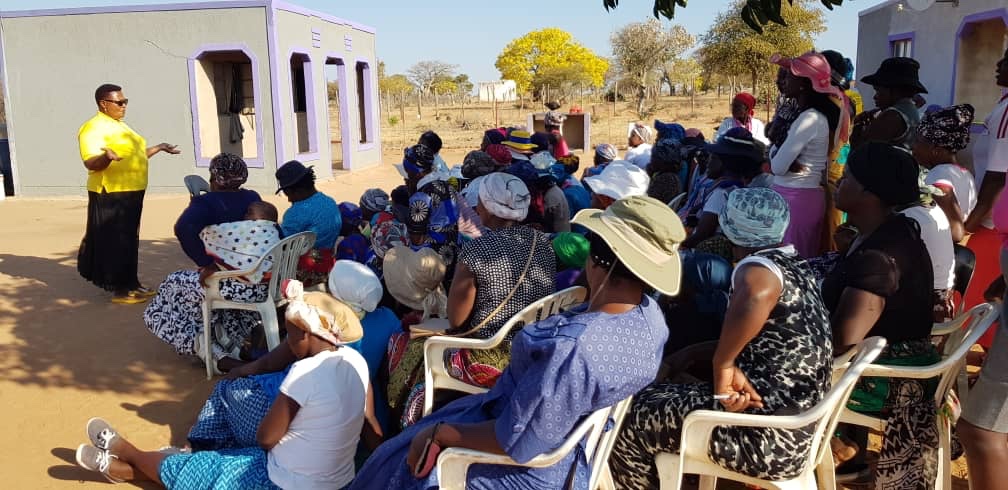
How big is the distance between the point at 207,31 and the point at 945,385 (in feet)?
41.0

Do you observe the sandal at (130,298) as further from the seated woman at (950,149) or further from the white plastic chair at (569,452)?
the seated woman at (950,149)

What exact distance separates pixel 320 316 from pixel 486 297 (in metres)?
0.72

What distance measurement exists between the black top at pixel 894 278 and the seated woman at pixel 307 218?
3.03 m

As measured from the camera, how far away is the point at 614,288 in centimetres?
215

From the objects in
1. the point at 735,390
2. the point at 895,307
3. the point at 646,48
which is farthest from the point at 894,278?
the point at 646,48

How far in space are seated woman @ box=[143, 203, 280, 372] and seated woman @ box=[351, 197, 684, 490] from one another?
2.45 m

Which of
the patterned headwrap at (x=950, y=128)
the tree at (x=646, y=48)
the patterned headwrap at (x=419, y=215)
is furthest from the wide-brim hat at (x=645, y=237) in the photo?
the tree at (x=646, y=48)

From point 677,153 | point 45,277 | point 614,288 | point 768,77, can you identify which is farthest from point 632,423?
point 768,77

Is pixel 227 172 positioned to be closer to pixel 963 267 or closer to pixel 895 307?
pixel 895 307

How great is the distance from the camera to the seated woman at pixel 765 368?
232cm

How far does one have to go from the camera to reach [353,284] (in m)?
3.45

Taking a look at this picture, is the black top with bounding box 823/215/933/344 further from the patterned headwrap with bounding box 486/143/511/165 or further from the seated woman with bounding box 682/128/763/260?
the patterned headwrap with bounding box 486/143/511/165

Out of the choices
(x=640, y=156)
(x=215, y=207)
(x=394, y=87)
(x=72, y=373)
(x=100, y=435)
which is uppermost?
(x=394, y=87)

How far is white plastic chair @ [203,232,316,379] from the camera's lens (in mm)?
4391
